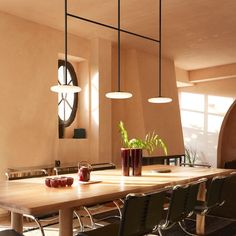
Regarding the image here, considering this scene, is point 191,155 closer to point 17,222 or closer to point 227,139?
point 227,139

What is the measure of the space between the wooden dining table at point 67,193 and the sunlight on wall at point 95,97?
8.48 ft

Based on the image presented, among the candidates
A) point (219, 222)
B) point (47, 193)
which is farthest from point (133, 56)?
point (47, 193)

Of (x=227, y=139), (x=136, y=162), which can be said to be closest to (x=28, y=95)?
(x=136, y=162)

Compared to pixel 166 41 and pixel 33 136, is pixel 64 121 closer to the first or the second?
pixel 33 136

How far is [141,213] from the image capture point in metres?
2.31

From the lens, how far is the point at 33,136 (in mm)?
5062

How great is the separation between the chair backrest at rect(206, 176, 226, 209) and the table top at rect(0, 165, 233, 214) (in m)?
0.21

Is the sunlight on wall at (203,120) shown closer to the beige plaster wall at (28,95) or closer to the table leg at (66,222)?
the beige plaster wall at (28,95)

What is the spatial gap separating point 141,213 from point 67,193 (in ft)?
1.77

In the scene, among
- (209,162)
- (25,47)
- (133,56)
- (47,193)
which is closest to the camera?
(47,193)

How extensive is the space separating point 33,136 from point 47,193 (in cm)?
282

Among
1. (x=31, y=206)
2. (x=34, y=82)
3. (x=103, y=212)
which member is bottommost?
(x=103, y=212)

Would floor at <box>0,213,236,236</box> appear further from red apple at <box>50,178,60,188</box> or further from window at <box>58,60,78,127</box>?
window at <box>58,60,78,127</box>

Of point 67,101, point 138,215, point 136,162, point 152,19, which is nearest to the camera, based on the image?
point 138,215
